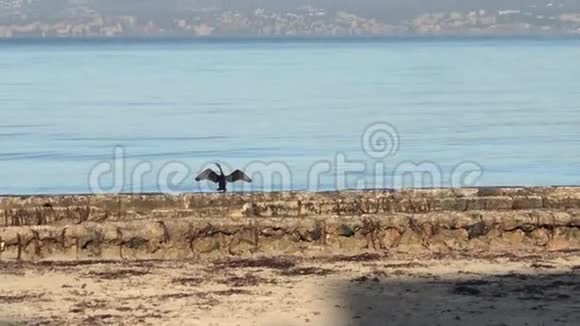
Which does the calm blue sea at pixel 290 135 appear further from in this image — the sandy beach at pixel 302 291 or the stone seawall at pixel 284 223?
the sandy beach at pixel 302 291

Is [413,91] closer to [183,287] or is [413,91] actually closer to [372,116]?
[372,116]

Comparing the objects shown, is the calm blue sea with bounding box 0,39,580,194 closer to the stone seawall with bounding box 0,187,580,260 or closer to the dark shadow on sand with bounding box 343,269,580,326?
the stone seawall with bounding box 0,187,580,260

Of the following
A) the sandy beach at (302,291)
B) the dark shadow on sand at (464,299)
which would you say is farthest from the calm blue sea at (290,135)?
the dark shadow on sand at (464,299)

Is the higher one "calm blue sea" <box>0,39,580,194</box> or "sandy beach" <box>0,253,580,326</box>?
"sandy beach" <box>0,253,580,326</box>

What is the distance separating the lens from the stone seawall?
1130 cm

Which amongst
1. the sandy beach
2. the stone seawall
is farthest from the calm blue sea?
the sandy beach

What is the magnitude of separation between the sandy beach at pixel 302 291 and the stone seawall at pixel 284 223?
34 cm

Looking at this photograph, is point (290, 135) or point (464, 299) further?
point (290, 135)

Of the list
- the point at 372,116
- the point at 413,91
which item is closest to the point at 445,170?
the point at 372,116

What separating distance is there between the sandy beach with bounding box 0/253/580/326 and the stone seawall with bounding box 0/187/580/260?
0.34 metres

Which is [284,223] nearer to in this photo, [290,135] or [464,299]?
[464,299]

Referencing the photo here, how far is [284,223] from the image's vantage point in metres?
11.6

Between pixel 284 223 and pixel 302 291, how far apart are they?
210 centimetres

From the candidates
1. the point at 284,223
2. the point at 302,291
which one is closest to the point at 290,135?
the point at 284,223
